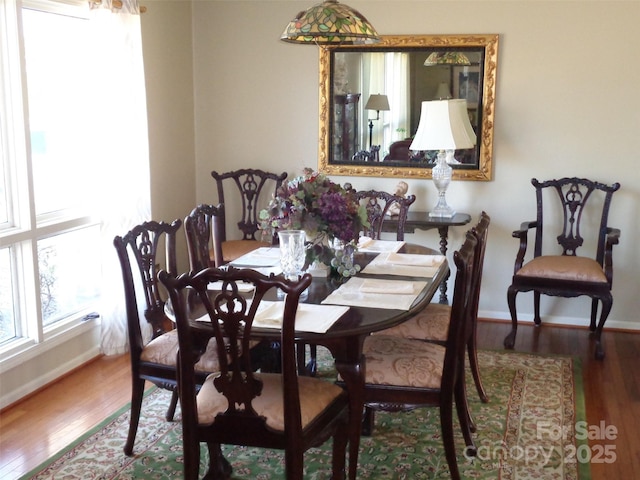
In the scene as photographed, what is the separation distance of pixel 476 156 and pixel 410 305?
244 cm

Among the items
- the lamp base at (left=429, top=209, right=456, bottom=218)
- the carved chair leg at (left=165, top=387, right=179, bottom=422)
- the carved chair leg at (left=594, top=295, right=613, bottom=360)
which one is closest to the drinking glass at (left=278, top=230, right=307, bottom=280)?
the carved chair leg at (left=165, top=387, right=179, bottom=422)

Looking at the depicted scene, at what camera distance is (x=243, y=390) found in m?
2.33

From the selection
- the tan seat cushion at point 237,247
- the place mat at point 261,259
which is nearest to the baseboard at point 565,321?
the tan seat cushion at point 237,247

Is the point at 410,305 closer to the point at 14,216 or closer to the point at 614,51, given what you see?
the point at 14,216

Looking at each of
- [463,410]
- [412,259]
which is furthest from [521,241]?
[463,410]

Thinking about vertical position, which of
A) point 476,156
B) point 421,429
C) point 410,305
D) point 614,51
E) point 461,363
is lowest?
point 421,429

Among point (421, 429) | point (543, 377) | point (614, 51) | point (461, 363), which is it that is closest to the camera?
point (461, 363)

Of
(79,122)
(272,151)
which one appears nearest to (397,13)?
(272,151)

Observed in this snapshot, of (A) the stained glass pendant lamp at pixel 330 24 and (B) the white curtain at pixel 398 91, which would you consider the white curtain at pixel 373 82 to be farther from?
(A) the stained glass pendant lamp at pixel 330 24

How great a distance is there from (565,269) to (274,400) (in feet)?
8.48

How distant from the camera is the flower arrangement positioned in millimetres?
2957

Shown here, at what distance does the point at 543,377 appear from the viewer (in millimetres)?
3986

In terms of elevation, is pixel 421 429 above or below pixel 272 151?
below

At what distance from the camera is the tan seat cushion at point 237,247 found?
484 centimetres
